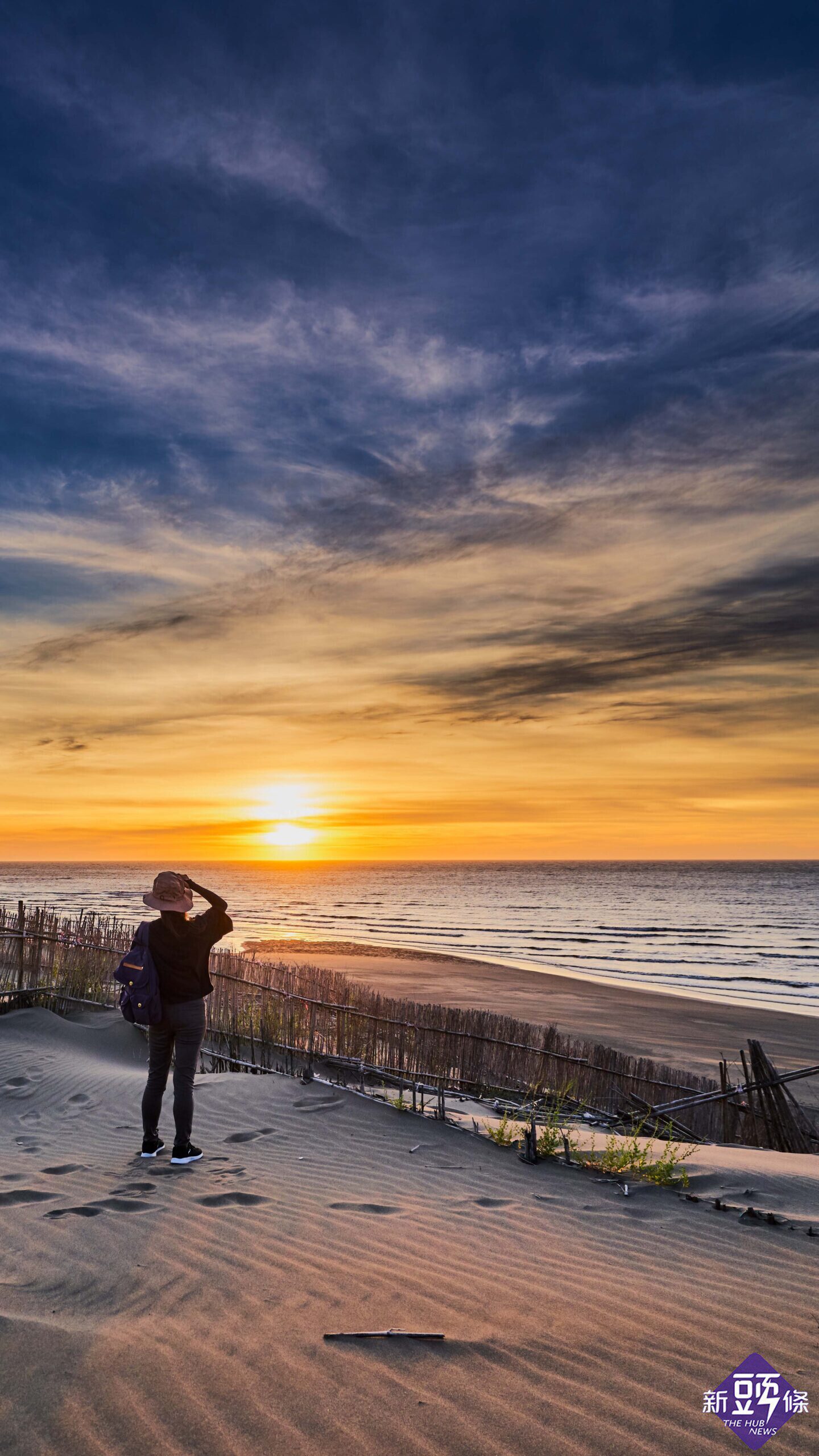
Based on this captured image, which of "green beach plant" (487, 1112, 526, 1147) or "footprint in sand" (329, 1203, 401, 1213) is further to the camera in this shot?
"green beach plant" (487, 1112, 526, 1147)

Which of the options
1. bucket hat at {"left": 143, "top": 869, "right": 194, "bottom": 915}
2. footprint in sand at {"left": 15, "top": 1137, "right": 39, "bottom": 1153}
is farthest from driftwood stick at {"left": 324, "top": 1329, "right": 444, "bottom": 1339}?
footprint in sand at {"left": 15, "top": 1137, "right": 39, "bottom": 1153}

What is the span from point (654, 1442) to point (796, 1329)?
1109mm

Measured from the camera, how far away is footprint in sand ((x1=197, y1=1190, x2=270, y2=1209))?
174 inches

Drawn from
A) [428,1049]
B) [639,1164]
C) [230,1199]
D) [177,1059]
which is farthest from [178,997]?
[428,1049]

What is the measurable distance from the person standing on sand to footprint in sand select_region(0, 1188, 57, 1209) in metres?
0.90

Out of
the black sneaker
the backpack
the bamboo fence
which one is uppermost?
the backpack

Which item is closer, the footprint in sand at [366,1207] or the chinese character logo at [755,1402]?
the chinese character logo at [755,1402]

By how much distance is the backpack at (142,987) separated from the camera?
520 cm

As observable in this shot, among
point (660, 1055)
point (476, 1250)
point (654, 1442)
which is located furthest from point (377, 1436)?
point (660, 1055)

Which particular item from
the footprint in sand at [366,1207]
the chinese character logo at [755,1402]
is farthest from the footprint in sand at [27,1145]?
the chinese character logo at [755,1402]

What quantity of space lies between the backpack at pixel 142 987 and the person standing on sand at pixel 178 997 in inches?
1.6

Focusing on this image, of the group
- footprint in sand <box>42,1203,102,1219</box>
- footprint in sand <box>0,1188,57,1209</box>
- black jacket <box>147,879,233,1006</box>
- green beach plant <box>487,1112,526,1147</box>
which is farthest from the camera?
green beach plant <box>487,1112,526,1147</box>

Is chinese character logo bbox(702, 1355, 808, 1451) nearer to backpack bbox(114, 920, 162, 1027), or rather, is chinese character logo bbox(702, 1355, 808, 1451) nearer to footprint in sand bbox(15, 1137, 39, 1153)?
backpack bbox(114, 920, 162, 1027)

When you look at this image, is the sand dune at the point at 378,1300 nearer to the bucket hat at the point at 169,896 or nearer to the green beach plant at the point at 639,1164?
the green beach plant at the point at 639,1164
